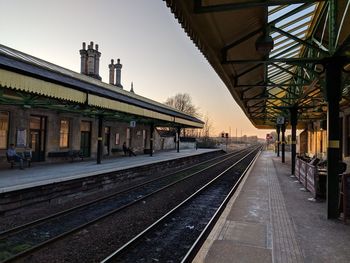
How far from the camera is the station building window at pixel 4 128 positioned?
42.3ft

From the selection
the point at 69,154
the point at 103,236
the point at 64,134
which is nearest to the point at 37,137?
the point at 64,134

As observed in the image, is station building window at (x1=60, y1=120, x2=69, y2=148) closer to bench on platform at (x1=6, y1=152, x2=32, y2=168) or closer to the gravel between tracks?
bench on platform at (x1=6, y1=152, x2=32, y2=168)

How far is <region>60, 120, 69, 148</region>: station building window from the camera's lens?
16.9 metres

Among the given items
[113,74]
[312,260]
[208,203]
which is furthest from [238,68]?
[113,74]

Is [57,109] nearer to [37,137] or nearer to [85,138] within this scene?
[37,137]

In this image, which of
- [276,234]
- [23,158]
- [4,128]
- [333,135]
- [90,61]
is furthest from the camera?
[90,61]

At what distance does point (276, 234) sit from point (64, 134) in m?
14.2

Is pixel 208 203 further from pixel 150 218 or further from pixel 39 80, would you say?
pixel 39 80

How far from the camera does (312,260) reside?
14.9ft

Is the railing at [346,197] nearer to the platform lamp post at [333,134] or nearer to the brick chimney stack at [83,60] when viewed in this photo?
the platform lamp post at [333,134]

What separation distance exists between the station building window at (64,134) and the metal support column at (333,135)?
14.0 metres

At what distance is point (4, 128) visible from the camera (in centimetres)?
1300

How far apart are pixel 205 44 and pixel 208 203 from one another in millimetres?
5792

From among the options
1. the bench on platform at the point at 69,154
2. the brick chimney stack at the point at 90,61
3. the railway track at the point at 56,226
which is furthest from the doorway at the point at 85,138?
the railway track at the point at 56,226
